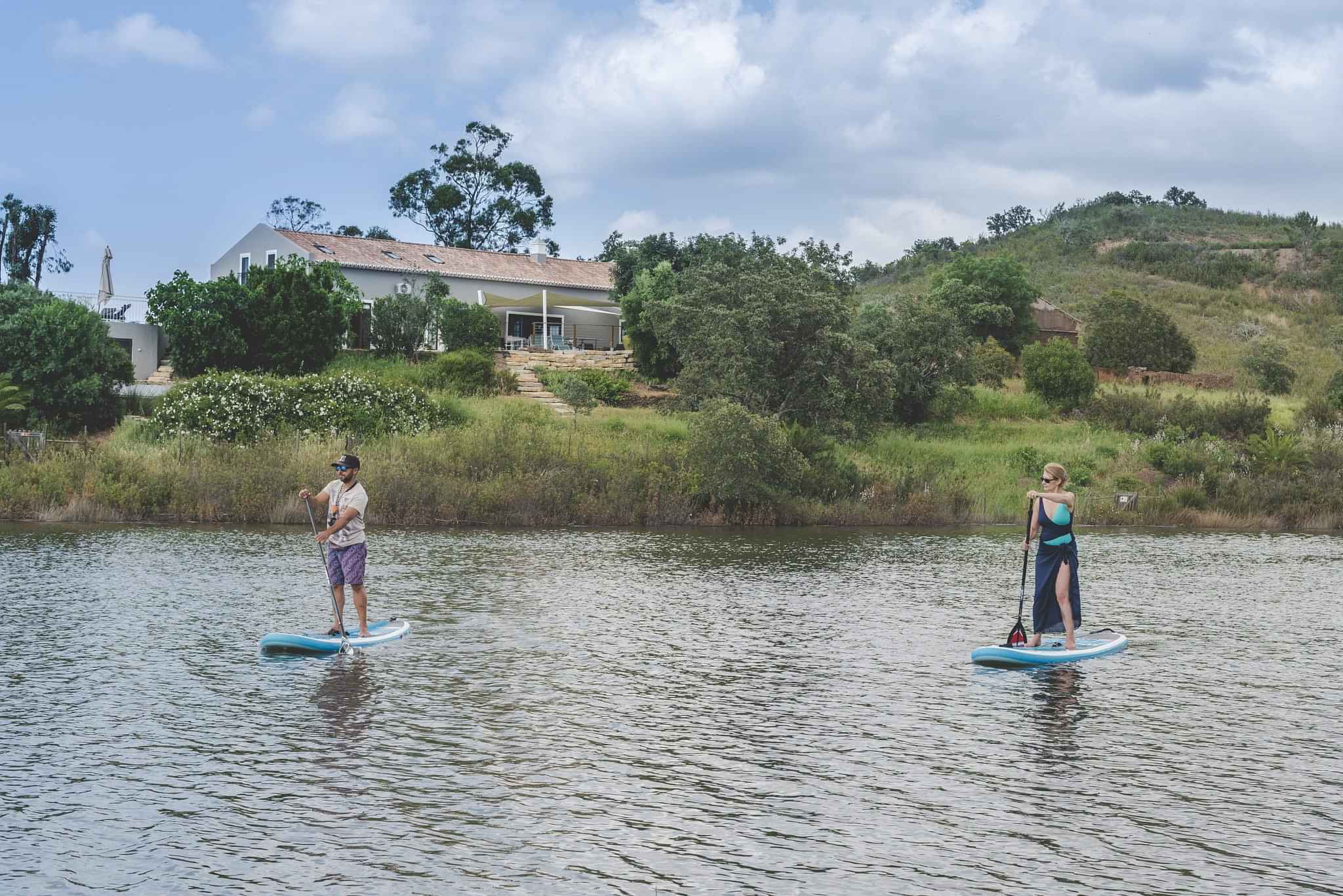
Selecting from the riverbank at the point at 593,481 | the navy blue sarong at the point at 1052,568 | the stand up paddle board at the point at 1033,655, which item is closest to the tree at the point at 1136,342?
the riverbank at the point at 593,481

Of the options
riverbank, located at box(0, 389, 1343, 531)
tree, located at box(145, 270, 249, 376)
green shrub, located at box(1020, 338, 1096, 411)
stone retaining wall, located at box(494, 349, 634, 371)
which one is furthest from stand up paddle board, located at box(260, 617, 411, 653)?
stone retaining wall, located at box(494, 349, 634, 371)

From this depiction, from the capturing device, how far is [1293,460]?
40.7 metres

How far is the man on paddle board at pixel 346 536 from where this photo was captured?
14.9m

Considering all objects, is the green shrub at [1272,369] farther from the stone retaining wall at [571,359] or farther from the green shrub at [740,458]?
the green shrub at [740,458]

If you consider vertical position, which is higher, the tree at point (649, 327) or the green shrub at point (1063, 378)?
the tree at point (649, 327)

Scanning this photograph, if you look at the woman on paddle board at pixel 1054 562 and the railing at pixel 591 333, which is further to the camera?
the railing at pixel 591 333

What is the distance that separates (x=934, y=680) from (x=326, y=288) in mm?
43370

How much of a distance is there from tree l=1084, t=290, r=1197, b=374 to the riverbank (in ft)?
60.5

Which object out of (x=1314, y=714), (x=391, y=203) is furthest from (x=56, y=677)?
(x=391, y=203)

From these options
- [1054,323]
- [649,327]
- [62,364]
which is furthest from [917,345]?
[62,364]

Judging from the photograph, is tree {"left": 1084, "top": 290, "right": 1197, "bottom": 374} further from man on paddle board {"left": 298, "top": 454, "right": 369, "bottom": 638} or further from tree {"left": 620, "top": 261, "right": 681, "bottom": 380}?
man on paddle board {"left": 298, "top": 454, "right": 369, "bottom": 638}

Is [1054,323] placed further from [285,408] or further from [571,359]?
[285,408]

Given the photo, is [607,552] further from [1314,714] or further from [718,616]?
[1314,714]

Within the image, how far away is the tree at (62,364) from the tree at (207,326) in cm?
452
